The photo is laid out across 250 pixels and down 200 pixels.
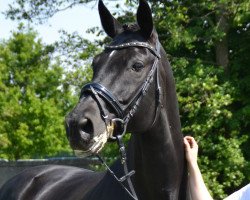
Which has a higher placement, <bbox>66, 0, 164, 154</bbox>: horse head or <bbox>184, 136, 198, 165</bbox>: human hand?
<bbox>66, 0, 164, 154</bbox>: horse head

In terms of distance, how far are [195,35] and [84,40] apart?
7.86ft

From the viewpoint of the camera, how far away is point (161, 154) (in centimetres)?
370

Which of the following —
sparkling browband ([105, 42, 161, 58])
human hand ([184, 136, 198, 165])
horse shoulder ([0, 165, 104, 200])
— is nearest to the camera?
sparkling browband ([105, 42, 161, 58])

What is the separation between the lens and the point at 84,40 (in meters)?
10.8

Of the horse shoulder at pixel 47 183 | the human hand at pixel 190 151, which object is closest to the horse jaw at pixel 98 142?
the human hand at pixel 190 151

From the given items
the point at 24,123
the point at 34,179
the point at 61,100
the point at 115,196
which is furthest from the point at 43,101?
the point at 115,196

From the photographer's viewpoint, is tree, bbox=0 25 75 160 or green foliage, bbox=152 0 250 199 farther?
tree, bbox=0 25 75 160

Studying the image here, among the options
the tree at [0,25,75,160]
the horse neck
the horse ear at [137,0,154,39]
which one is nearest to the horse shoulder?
the horse neck

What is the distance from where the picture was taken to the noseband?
3.30m

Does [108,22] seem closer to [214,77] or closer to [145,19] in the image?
[145,19]

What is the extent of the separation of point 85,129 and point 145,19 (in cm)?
87

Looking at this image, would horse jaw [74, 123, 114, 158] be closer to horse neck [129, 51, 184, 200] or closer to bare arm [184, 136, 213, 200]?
horse neck [129, 51, 184, 200]

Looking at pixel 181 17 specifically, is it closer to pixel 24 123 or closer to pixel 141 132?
pixel 141 132

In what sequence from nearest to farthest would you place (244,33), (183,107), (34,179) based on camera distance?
(34,179), (183,107), (244,33)
